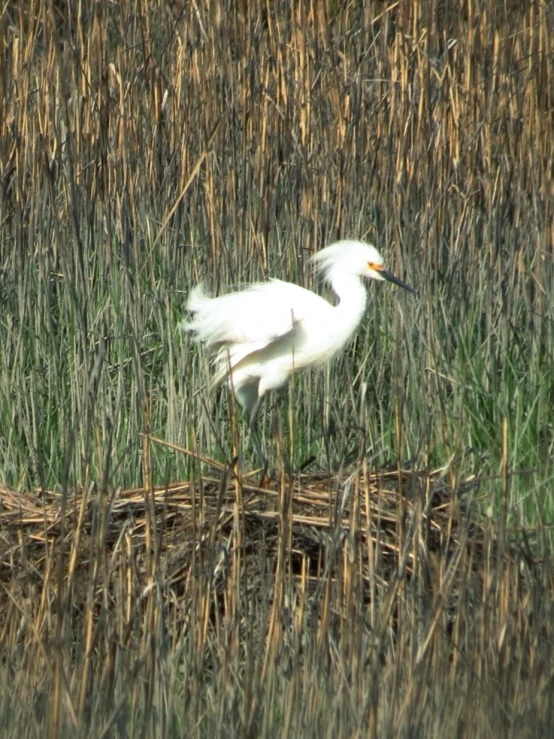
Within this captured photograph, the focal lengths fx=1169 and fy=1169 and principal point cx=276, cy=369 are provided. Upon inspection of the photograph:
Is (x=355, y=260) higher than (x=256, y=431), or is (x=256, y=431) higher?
(x=355, y=260)

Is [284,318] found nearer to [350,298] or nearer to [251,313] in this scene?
[251,313]

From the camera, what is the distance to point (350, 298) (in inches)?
148

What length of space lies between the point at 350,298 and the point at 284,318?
24 centimetres

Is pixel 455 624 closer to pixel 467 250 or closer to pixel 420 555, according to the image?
pixel 420 555

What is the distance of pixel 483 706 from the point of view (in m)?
1.97

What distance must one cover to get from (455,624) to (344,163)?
7.36ft

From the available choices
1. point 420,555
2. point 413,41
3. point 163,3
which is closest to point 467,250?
point 413,41

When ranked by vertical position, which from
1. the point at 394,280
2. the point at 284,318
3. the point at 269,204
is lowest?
the point at 284,318

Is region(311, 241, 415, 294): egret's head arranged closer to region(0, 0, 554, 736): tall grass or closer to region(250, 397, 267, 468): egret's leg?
region(0, 0, 554, 736): tall grass

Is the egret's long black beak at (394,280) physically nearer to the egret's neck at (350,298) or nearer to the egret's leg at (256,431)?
the egret's neck at (350,298)

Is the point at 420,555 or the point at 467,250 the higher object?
the point at 467,250

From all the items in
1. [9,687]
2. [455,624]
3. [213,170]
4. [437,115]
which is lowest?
[9,687]

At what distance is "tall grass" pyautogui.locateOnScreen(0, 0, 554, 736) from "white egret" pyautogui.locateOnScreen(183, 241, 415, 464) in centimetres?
10

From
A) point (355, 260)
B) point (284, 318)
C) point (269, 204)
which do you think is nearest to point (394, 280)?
point (355, 260)
